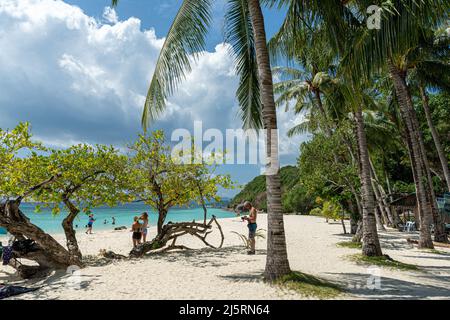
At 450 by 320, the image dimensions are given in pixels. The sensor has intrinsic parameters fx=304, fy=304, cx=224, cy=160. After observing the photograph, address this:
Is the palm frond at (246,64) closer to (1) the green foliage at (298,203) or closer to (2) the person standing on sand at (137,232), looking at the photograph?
(2) the person standing on sand at (137,232)

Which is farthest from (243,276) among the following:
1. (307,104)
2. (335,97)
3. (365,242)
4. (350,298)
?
(307,104)

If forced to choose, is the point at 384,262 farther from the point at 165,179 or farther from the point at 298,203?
the point at 298,203

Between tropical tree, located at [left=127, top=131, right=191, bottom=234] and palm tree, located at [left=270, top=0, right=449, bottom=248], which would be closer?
palm tree, located at [left=270, top=0, right=449, bottom=248]

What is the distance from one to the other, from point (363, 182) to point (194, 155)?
6.41 meters

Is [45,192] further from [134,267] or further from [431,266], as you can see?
[431,266]

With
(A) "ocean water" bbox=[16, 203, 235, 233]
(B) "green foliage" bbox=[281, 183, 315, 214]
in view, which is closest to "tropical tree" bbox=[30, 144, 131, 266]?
(A) "ocean water" bbox=[16, 203, 235, 233]

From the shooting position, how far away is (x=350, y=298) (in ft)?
18.4

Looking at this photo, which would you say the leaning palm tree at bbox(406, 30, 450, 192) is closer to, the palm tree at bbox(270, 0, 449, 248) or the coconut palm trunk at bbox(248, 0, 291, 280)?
the palm tree at bbox(270, 0, 449, 248)

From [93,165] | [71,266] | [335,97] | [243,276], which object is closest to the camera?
[243,276]

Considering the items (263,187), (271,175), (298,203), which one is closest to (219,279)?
(271,175)

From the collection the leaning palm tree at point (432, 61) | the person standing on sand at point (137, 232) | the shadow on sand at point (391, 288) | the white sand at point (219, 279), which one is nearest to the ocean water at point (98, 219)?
the person standing on sand at point (137, 232)

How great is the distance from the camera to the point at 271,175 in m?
6.52

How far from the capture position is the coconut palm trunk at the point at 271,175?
6.48 meters

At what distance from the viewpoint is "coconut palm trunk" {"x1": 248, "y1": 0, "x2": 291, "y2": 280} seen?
6484 mm
